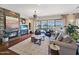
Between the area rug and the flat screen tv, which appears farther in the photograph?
the area rug

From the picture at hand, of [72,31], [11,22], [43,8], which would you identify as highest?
[43,8]

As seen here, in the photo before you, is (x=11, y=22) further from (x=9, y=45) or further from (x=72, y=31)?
(x=72, y=31)

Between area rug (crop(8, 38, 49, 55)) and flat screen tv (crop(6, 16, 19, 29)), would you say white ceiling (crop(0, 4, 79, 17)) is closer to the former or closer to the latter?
flat screen tv (crop(6, 16, 19, 29))

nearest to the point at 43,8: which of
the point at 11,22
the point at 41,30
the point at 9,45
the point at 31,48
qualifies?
the point at 41,30

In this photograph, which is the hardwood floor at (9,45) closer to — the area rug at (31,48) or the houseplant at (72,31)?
the area rug at (31,48)

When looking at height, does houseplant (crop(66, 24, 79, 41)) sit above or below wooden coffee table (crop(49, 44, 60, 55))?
above

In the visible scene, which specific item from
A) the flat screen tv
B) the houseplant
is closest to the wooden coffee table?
the houseplant

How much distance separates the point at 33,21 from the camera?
8.63 ft

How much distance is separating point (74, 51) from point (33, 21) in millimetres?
1158

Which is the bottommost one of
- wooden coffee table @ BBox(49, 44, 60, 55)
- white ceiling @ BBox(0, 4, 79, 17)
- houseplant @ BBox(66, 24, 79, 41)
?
wooden coffee table @ BBox(49, 44, 60, 55)

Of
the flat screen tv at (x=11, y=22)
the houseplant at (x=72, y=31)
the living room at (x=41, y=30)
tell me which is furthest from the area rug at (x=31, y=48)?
the houseplant at (x=72, y=31)

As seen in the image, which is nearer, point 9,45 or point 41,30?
point 9,45

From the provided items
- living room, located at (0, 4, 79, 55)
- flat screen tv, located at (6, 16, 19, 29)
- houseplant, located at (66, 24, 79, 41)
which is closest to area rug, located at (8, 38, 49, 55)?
living room, located at (0, 4, 79, 55)

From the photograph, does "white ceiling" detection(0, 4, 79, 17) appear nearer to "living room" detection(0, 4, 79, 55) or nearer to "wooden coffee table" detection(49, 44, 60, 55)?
"living room" detection(0, 4, 79, 55)
